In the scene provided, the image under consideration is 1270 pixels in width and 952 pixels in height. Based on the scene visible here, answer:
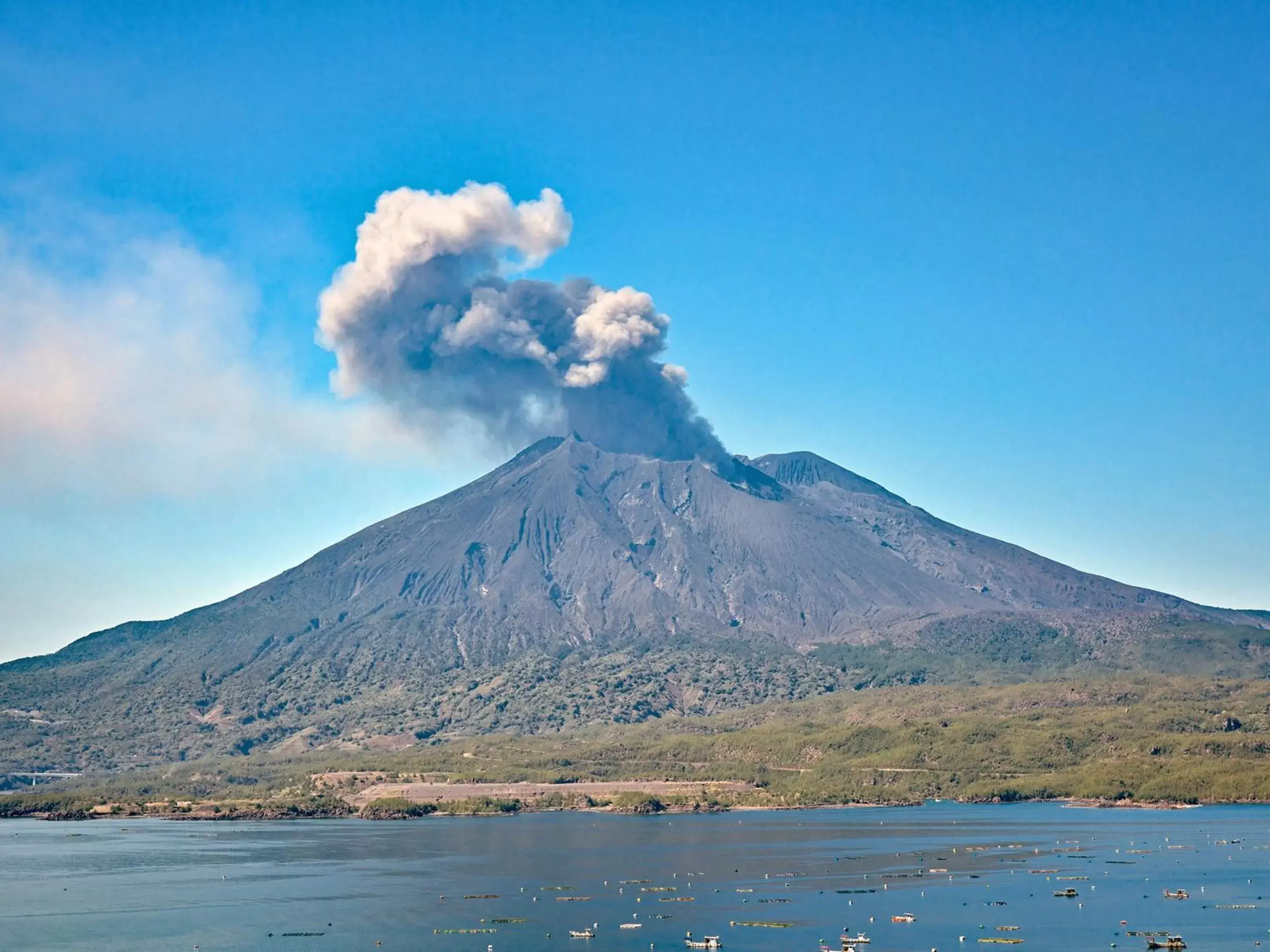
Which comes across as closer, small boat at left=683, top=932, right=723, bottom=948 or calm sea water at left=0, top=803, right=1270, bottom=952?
small boat at left=683, top=932, right=723, bottom=948

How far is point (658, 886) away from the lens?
448 feet

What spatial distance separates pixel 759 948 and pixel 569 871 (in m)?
48.2

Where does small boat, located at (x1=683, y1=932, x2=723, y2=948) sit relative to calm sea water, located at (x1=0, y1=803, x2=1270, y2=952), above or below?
below

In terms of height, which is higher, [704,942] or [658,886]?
[658,886]

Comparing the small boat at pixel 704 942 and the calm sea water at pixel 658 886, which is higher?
the calm sea water at pixel 658 886

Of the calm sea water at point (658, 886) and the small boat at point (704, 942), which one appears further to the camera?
the calm sea water at point (658, 886)

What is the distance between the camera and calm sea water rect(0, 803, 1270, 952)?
11219cm

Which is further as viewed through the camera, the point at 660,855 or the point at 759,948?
the point at 660,855

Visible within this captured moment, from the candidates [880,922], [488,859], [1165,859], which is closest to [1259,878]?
[1165,859]

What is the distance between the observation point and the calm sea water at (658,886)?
112m

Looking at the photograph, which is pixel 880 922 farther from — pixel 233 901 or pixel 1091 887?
pixel 233 901

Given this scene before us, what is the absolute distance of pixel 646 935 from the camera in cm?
11200

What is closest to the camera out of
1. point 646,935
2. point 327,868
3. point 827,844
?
point 646,935

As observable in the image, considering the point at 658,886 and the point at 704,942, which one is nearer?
the point at 704,942
